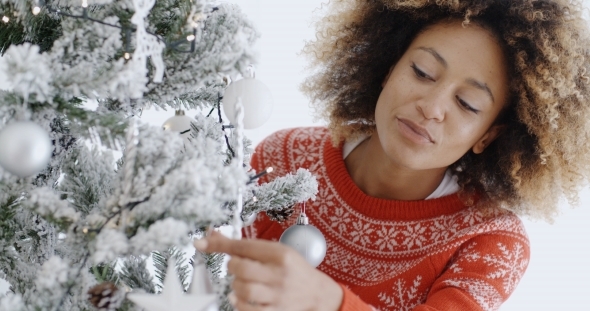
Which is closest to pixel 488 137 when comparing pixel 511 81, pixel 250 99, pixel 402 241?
pixel 511 81

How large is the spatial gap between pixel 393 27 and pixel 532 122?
1.02 feet

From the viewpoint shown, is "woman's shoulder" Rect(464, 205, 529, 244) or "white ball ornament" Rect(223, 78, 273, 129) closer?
"white ball ornament" Rect(223, 78, 273, 129)

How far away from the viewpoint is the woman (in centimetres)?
90

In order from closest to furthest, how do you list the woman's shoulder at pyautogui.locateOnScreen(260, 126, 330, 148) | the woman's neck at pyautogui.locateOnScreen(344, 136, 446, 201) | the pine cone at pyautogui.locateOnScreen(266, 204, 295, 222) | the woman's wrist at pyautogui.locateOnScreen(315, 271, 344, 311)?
1. the woman's wrist at pyautogui.locateOnScreen(315, 271, 344, 311)
2. the pine cone at pyautogui.locateOnScreen(266, 204, 295, 222)
3. the woman's neck at pyautogui.locateOnScreen(344, 136, 446, 201)
4. the woman's shoulder at pyautogui.locateOnScreen(260, 126, 330, 148)

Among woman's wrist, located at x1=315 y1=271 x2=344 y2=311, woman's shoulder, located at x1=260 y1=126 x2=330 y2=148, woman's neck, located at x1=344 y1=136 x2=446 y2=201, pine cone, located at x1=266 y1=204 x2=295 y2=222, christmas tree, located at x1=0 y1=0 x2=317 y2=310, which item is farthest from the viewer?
woman's shoulder, located at x1=260 y1=126 x2=330 y2=148

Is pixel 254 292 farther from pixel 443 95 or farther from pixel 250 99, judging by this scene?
pixel 443 95

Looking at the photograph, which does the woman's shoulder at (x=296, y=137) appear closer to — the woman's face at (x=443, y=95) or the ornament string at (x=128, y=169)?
the woman's face at (x=443, y=95)

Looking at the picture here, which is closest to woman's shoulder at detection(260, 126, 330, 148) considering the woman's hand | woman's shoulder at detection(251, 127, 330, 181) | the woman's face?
woman's shoulder at detection(251, 127, 330, 181)

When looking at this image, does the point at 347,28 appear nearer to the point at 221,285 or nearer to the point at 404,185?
the point at 404,185

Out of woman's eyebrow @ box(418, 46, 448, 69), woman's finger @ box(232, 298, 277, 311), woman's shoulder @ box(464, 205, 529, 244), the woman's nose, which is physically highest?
woman's eyebrow @ box(418, 46, 448, 69)

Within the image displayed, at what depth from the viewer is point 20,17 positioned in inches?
20.7

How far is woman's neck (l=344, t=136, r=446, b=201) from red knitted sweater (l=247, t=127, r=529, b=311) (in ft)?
0.10

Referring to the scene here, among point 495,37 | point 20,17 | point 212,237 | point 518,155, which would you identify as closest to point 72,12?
point 20,17

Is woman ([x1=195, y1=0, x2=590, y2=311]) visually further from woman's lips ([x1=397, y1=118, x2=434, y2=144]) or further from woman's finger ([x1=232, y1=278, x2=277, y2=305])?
woman's finger ([x1=232, y1=278, x2=277, y2=305])
